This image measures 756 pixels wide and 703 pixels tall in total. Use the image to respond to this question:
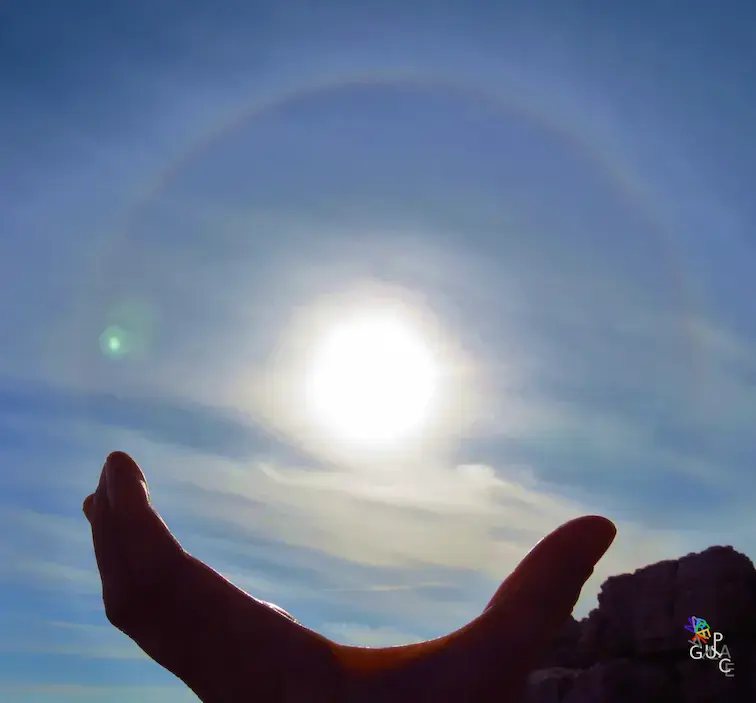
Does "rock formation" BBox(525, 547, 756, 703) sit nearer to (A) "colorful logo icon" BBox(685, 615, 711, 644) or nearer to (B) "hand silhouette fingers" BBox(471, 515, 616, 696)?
(A) "colorful logo icon" BBox(685, 615, 711, 644)

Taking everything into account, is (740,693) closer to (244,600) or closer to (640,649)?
(640,649)

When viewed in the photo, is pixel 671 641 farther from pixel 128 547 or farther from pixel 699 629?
pixel 128 547

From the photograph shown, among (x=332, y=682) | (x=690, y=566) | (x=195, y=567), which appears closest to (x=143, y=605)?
(x=195, y=567)

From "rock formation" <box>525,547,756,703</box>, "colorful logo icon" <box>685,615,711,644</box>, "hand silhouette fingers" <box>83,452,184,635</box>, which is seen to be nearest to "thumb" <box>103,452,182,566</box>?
"hand silhouette fingers" <box>83,452,184,635</box>

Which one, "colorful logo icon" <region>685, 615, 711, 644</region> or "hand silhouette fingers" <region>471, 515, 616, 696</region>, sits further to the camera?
"colorful logo icon" <region>685, 615, 711, 644</region>

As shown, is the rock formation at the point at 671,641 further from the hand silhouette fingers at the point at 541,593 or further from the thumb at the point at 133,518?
the thumb at the point at 133,518

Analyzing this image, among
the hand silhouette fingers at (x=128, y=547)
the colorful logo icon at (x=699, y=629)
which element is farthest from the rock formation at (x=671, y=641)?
the hand silhouette fingers at (x=128, y=547)
